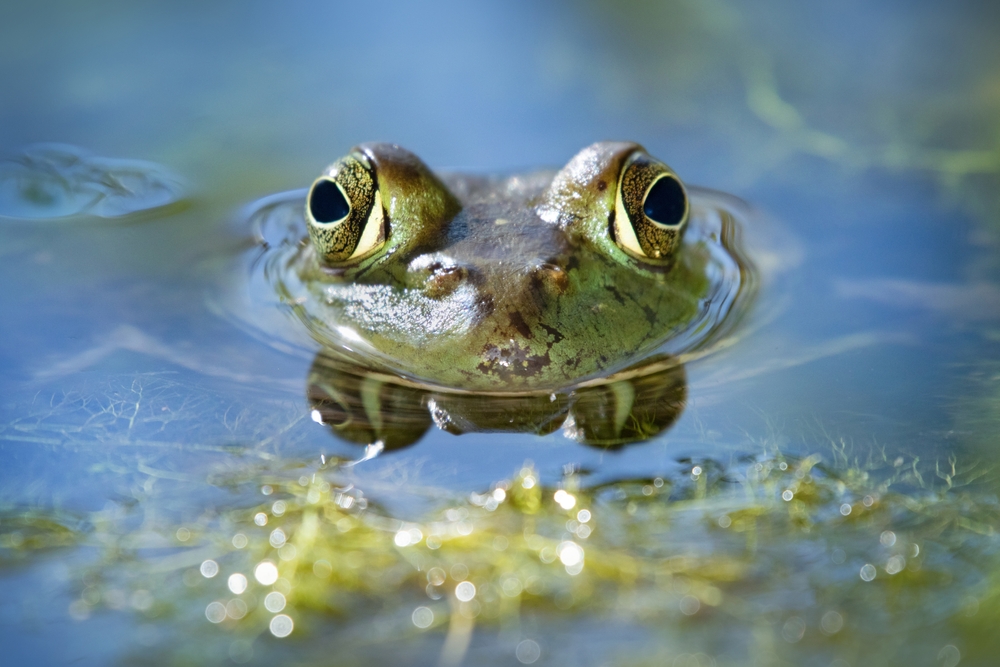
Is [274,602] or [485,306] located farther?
[485,306]

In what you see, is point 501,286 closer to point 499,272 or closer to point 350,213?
point 499,272

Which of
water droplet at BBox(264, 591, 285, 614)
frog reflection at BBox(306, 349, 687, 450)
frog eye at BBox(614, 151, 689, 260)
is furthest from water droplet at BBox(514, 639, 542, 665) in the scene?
frog eye at BBox(614, 151, 689, 260)

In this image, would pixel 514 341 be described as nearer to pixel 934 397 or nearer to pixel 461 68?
Answer: pixel 934 397

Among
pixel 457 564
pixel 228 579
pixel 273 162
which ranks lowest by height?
pixel 228 579

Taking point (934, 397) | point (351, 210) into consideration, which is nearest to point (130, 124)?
point (351, 210)

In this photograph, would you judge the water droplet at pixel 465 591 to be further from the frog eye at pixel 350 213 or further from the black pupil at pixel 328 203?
the black pupil at pixel 328 203

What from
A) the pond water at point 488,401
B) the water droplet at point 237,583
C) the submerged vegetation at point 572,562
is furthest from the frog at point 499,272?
the water droplet at point 237,583

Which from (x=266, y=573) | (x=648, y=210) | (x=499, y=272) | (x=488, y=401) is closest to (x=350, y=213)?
(x=499, y=272)
